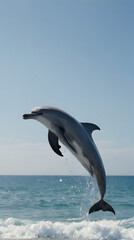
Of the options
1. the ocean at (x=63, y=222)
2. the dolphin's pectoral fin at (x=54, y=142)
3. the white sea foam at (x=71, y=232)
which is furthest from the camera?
the ocean at (x=63, y=222)

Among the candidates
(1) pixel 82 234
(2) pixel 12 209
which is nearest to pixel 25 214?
(2) pixel 12 209

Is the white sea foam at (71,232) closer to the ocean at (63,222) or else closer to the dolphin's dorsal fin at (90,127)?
the ocean at (63,222)

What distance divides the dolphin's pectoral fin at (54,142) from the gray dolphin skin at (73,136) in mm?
94

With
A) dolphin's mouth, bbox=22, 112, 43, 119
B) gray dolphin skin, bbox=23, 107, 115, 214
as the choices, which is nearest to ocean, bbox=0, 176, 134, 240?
gray dolphin skin, bbox=23, 107, 115, 214

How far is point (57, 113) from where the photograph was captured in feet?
22.6

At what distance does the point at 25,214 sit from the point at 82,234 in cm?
1118

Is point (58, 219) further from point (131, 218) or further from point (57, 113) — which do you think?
point (57, 113)

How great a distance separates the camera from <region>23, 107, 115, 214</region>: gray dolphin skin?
6.86m

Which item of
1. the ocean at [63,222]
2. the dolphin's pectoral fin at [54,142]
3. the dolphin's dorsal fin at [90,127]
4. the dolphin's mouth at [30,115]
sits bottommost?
the ocean at [63,222]

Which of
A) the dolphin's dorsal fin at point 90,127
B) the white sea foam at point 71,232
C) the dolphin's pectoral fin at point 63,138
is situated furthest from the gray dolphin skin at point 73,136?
the white sea foam at point 71,232

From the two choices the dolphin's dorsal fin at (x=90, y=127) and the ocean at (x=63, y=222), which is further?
the ocean at (x=63, y=222)

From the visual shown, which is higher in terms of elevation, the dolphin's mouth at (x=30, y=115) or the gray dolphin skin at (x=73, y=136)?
the dolphin's mouth at (x=30, y=115)

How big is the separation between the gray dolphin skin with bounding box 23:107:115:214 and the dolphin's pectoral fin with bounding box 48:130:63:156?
94 mm

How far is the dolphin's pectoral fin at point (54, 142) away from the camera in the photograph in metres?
7.30
